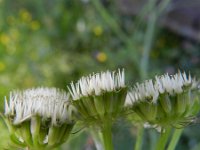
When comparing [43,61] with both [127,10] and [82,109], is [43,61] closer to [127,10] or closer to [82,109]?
[127,10]

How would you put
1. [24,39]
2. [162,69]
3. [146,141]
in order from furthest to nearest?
[24,39], [162,69], [146,141]

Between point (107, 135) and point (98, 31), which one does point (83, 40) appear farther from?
point (107, 135)

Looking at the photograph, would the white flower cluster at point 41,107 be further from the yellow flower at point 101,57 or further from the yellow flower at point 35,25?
the yellow flower at point 35,25

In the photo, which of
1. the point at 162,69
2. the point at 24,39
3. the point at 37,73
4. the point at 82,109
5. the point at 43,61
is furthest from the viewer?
the point at 24,39

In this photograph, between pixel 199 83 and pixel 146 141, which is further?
pixel 146 141

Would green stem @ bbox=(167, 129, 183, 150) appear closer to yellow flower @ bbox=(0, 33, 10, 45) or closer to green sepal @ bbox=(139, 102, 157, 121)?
green sepal @ bbox=(139, 102, 157, 121)

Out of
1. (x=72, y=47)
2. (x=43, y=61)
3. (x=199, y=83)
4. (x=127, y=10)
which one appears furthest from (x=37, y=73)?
(x=199, y=83)
